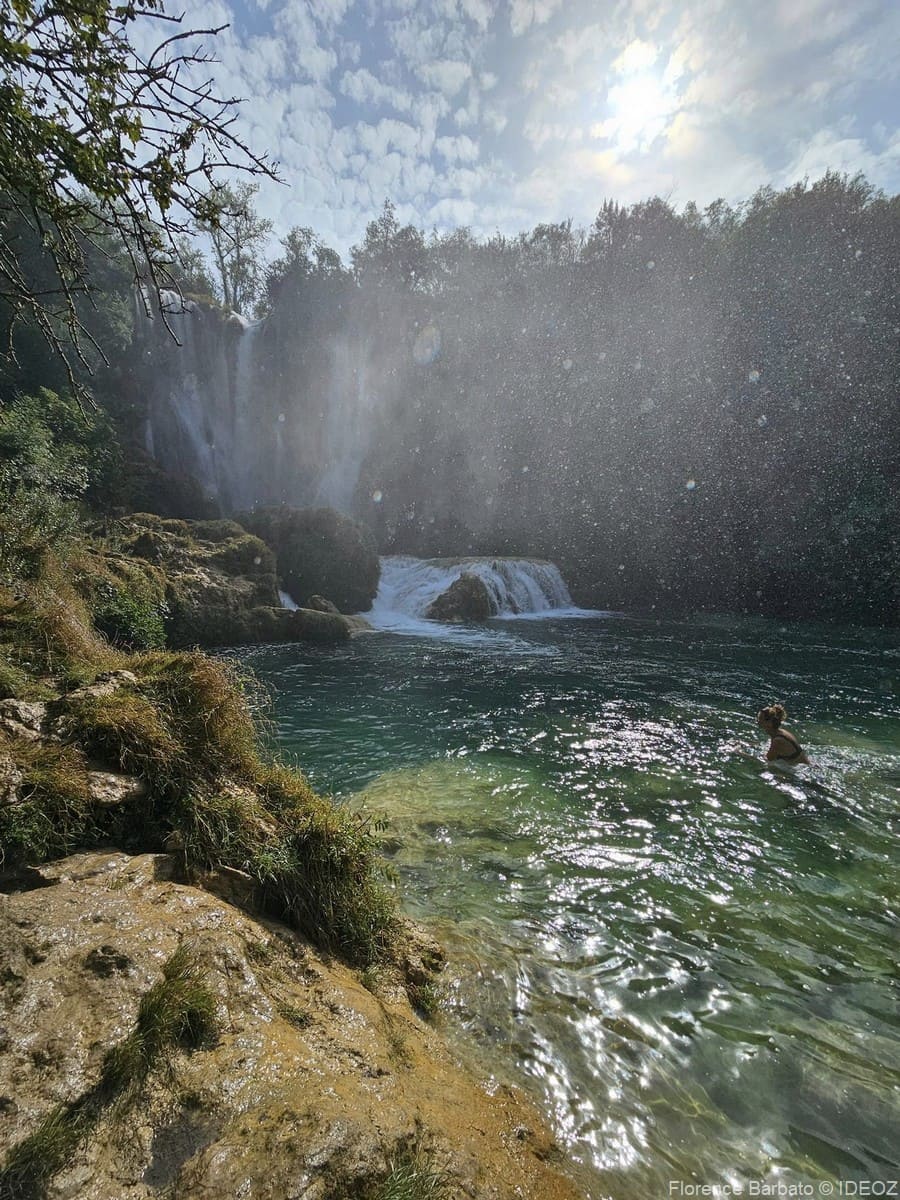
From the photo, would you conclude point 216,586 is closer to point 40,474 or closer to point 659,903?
point 40,474

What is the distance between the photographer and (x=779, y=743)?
23.5 feet

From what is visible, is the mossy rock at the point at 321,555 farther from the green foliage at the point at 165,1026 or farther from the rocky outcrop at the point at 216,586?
the green foliage at the point at 165,1026

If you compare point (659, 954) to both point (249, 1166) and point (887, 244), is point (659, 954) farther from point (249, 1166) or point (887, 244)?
point (887, 244)

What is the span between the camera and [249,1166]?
5.07 ft

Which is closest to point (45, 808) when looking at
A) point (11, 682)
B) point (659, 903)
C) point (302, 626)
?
point (11, 682)

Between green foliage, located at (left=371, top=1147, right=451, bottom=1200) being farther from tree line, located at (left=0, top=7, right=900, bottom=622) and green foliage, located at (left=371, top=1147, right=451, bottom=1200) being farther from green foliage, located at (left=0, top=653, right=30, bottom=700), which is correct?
tree line, located at (left=0, top=7, right=900, bottom=622)

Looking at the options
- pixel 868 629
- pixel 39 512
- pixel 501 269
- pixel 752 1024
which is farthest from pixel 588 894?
pixel 501 269

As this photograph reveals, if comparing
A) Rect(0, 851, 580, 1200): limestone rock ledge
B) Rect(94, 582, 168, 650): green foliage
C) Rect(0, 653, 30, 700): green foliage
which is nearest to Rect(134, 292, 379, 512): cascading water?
Rect(94, 582, 168, 650): green foliage

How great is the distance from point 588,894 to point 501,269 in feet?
147

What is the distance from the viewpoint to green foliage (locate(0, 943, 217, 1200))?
138 centimetres

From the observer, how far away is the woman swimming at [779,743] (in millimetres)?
7086

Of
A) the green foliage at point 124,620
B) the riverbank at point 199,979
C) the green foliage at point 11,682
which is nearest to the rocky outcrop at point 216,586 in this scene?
the green foliage at point 124,620

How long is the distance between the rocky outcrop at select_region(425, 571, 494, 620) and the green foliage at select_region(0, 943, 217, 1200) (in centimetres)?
1897

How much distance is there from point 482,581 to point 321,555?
287 inches
